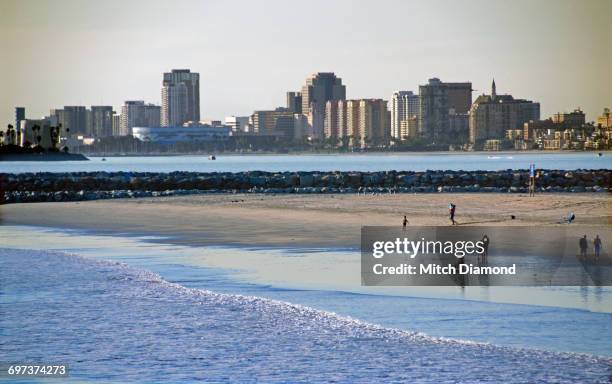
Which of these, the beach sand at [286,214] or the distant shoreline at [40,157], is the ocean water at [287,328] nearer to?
the beach sand at [286,214]

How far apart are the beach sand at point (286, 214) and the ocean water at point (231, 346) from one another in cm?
689

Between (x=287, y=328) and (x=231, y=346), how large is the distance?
95cm

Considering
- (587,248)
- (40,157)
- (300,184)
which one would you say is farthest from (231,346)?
(40,157)

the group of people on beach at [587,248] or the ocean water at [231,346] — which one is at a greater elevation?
the group of people on beach at [587,248]

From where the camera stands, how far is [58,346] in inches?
408

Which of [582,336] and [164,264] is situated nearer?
[582,336]

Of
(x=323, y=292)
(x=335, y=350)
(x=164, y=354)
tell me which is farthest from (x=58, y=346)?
(x=323, y=292)

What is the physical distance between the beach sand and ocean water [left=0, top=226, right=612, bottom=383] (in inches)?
209

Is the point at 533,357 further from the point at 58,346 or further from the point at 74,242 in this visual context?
the point at 74,242

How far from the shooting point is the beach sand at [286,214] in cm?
2202

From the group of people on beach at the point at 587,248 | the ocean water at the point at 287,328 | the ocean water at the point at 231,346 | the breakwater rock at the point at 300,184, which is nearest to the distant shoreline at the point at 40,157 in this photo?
the breakwater rock at the point at 300,184

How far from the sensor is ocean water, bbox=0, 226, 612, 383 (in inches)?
368

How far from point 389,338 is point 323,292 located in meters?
2.93

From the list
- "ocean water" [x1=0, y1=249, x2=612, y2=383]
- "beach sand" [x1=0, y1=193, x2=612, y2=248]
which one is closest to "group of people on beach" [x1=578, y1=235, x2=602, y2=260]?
"beach sand" [x1=0, y1=193, x2=612, y2=248]
